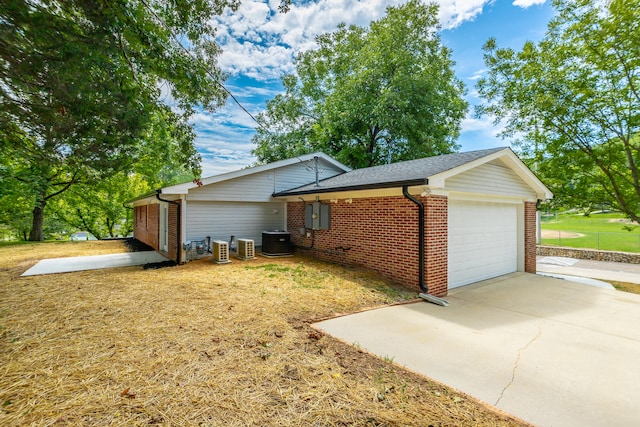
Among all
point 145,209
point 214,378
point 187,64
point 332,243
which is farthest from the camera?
point 145,209

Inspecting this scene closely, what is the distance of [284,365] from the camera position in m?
3.03

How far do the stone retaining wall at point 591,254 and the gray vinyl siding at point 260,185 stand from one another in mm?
13608

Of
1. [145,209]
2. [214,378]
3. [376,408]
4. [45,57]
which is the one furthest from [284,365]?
[145,209]

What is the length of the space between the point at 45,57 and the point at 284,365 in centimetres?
553

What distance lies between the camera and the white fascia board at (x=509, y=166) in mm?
6020

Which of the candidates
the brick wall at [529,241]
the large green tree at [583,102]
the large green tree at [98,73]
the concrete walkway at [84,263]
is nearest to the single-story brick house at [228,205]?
the concrete walkway at [84,263]

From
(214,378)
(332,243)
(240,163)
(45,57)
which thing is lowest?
(214,378)

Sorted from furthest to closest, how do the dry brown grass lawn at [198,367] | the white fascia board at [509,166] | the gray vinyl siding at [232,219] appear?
the gray vinyl siding at [232,219] < the white fascia board at [509,166] < the dry brown grass lawn at [198,367]

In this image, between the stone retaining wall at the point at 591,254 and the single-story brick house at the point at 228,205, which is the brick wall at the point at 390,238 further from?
the stone retaining wall at the point at 591,254

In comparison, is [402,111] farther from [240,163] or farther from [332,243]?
[240,163]

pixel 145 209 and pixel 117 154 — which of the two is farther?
pixel 145 209

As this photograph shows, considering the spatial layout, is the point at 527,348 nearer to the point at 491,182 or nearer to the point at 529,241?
the point at 491,182

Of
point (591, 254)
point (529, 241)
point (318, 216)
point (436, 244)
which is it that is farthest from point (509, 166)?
point (591, 254)

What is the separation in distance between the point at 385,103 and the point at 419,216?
12545 millimetres
